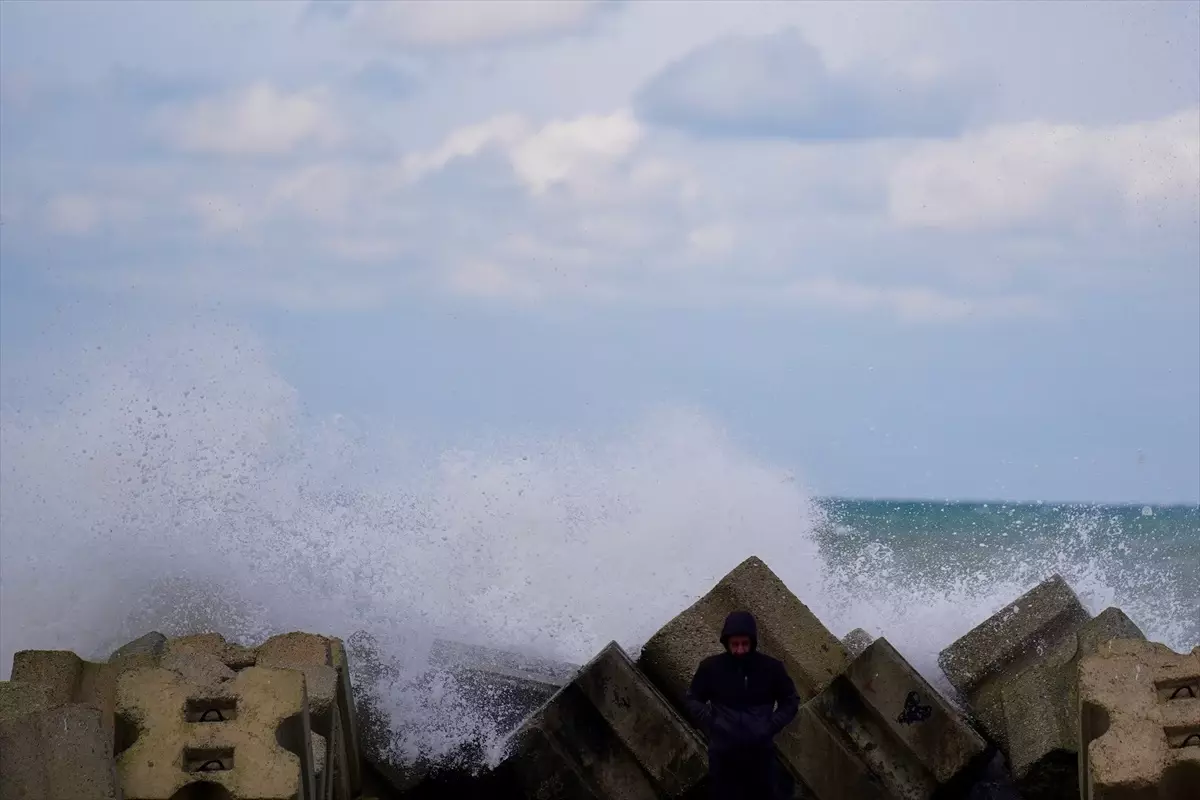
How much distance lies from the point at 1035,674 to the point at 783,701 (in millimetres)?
1589

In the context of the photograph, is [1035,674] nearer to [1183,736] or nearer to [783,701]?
[1183,736]

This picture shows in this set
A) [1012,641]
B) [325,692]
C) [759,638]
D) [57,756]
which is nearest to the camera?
[57,756]

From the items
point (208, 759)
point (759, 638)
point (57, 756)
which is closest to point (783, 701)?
point (759, 638)

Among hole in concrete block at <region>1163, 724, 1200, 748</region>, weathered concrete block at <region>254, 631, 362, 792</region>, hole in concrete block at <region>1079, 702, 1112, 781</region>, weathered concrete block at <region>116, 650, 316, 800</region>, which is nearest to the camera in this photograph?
weathered concrete block at <region>116, 650, 316, 800</region>

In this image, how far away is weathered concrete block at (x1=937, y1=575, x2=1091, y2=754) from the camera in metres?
7.79

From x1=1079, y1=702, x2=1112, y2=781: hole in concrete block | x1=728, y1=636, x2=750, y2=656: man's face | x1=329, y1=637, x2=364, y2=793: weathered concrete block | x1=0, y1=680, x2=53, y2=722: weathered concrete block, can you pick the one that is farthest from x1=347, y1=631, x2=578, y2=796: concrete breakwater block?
x1=1079, y1=702, x2=1112, y2=781: hole in concrete block

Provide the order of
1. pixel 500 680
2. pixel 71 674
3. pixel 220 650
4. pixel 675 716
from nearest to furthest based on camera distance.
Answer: pixel 71 674, pixel 220 650, pixel 675 716, pixel 500 680

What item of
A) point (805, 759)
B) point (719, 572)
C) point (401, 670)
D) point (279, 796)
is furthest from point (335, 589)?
point (279, 796)

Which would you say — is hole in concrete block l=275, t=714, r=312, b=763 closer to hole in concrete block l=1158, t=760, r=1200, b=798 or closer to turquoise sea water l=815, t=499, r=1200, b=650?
hole in concrete block l=1158, t=760, r=1200, b=798

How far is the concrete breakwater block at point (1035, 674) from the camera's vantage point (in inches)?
271

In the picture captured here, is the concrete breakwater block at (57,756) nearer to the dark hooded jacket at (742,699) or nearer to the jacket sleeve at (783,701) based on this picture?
the dark hooded jacket at (742,699)

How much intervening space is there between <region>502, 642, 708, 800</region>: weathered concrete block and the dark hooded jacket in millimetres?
711

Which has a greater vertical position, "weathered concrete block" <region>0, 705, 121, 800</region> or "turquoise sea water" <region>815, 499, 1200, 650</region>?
"weathered concrete block" <region>0, 705, 121, 800</region>

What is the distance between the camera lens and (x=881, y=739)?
23.0ft
